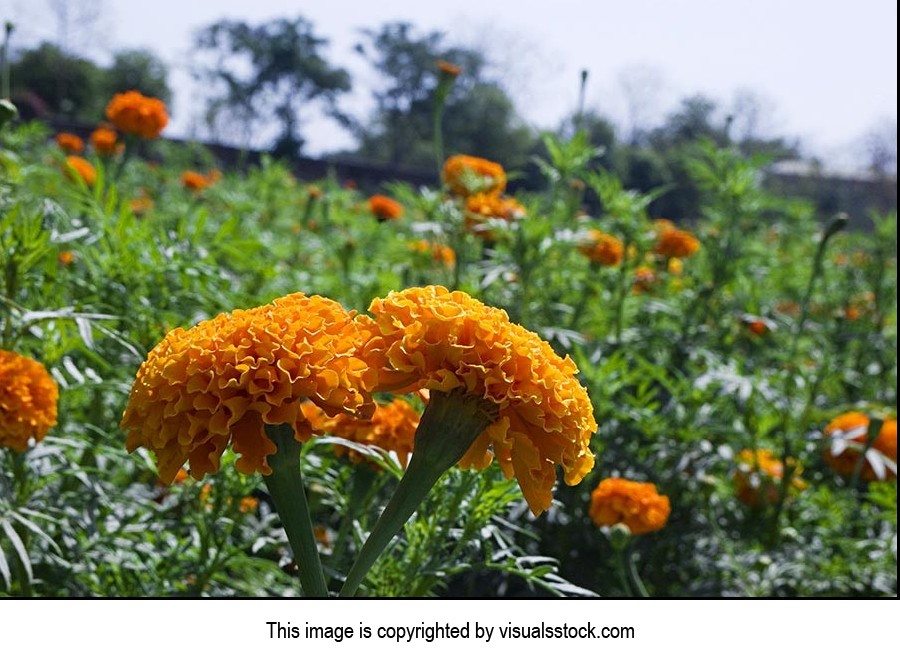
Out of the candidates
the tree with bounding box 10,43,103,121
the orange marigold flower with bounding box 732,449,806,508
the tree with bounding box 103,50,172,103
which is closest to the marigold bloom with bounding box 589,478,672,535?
the orange marigold flower with bounding box 732,449,806,508

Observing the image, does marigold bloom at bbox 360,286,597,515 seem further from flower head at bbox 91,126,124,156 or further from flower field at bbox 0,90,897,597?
flower head at bbox 91,126,124,156

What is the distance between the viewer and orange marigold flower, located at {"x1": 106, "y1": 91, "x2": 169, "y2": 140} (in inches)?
108

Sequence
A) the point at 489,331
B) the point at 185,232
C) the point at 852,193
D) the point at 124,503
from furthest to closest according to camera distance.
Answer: the point at 852,193 → the point at 185,232 → the point at 124,503 → the point at 489,331

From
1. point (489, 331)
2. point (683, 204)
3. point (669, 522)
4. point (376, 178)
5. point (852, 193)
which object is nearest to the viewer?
point (489, 331)

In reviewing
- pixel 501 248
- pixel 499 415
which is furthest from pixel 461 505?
pixel 501 248

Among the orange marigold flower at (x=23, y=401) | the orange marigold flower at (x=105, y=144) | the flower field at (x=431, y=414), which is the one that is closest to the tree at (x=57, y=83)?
the orange marigold flower at (x=105, y=144)

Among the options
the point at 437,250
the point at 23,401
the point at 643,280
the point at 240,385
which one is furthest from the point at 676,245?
the point at 240,385

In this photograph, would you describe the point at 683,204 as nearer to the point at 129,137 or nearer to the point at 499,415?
the point at 129,137

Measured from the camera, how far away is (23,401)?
115 centimetres

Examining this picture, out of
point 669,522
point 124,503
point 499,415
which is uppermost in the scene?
point 499,415

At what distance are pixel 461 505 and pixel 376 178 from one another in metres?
8.71

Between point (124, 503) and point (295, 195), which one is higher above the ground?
point (295, 195)

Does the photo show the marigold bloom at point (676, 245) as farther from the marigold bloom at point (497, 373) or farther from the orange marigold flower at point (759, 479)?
the marigold bloom at point (497, 373)

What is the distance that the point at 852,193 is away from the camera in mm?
11266
